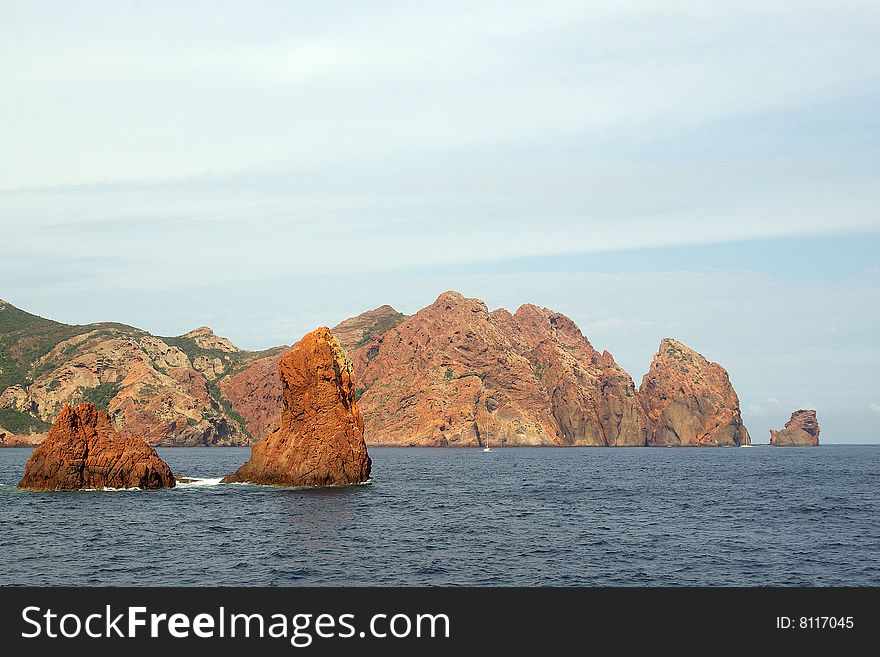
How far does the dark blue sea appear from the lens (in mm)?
48594

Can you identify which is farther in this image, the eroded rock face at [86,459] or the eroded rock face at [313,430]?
the eroded rock face at [313,430]

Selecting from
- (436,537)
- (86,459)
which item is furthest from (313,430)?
(436,537)

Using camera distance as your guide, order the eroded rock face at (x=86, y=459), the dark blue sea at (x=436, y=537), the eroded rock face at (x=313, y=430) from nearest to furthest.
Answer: the dark blue sea at (x=436, y=537) → the eroded rock face at (x=86, y=459) → the eroded rock face at (x=313, y=430)

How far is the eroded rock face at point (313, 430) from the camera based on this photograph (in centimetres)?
9531

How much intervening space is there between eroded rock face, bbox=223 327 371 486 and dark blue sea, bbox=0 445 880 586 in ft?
8.87

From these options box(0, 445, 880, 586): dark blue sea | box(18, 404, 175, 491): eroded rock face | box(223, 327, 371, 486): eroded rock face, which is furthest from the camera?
box(223, 327, 371, 486): eroded rock face

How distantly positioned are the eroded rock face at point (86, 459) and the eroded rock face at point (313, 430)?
12593mm

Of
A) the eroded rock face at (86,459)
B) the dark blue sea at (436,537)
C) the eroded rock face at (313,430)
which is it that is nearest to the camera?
the dark blue sea at (436,537)

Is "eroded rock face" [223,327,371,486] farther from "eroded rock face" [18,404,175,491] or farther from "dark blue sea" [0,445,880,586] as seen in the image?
"eroded rock face" [18,404,175,491]

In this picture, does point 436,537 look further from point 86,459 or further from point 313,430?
point 86,459

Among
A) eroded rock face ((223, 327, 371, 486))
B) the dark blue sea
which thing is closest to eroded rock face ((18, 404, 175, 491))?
the dark blue sea

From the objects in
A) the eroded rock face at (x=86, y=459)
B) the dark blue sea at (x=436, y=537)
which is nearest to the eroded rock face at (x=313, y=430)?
the dark blue sea at (x=436, y=537)

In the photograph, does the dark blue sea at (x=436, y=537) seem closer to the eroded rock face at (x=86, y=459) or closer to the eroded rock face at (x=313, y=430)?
the eroded rock face at (x=313, y=430)

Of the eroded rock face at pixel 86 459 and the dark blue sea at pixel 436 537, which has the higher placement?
the eroded rock face at pixel 86 459
